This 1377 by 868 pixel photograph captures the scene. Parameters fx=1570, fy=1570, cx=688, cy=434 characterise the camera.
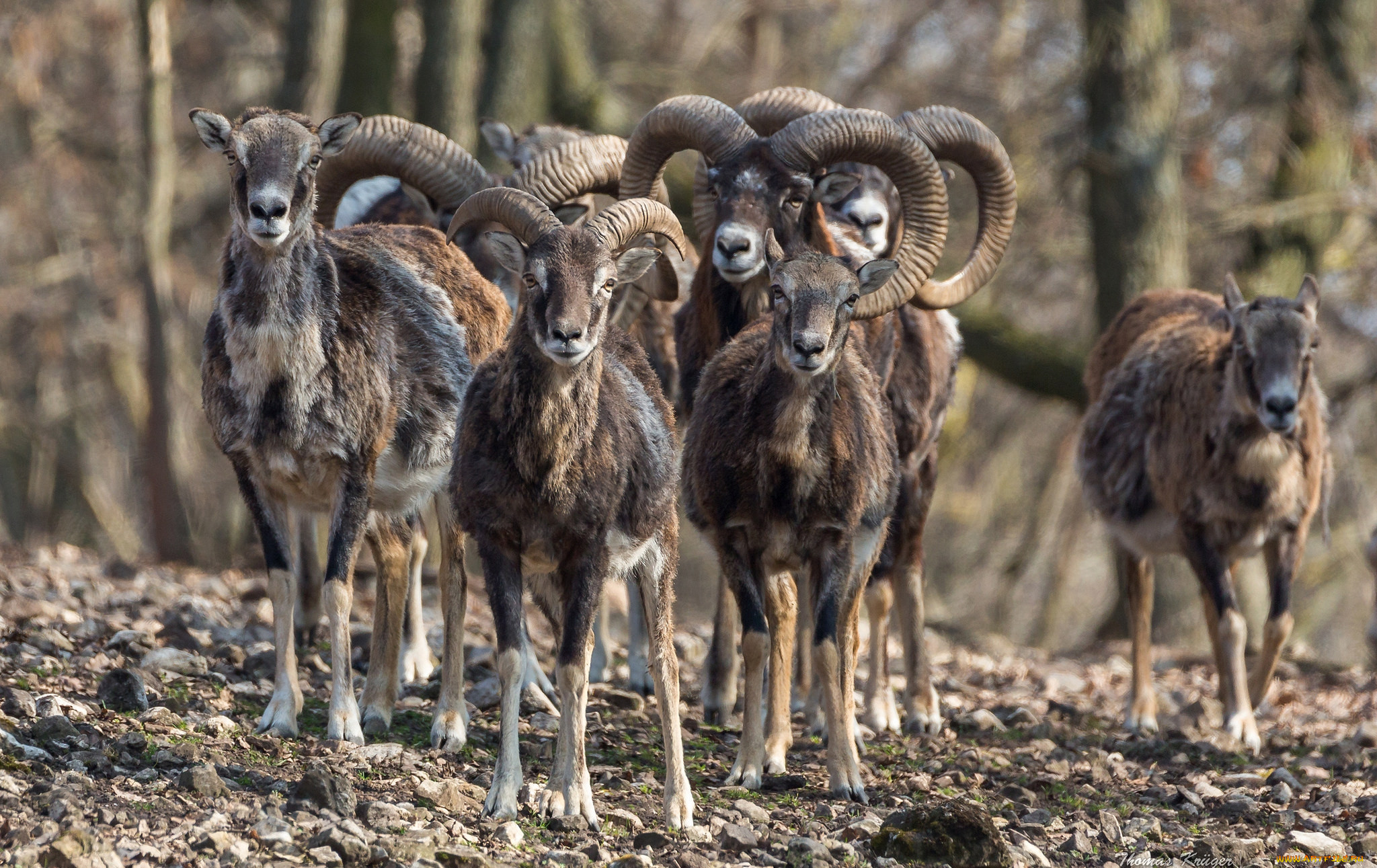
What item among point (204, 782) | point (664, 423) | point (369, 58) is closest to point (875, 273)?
point (664, 423)

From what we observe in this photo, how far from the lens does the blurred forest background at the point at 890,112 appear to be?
16953 mm

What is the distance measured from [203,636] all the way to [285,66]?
959 cm

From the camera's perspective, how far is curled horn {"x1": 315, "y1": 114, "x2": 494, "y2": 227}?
11148 millimetres

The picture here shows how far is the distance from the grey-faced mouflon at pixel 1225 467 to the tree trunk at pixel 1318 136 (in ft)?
19.6

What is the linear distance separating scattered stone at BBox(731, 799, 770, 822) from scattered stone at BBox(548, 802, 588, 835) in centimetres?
87

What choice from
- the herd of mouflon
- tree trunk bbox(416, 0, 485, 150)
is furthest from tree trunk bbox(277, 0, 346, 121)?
the herd of mouflon

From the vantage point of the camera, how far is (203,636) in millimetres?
9984

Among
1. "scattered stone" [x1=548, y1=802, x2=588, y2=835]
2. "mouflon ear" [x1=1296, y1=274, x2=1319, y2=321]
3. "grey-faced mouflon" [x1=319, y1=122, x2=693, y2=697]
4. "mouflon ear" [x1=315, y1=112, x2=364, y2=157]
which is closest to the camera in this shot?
"scattered stone" [x1=548, y1=802, x2=588, y2=835]

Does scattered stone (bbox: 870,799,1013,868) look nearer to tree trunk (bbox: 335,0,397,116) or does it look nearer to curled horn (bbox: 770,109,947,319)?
curled horn (bbox: 770,109,947,319)

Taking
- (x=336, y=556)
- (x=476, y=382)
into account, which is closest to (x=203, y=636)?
(x=336, y=556)

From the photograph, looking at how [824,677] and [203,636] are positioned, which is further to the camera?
[203,636]

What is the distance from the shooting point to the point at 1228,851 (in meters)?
7.38

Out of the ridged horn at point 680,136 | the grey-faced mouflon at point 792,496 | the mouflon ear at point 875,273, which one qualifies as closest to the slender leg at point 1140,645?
the grey-faced mouflon at point 792,496

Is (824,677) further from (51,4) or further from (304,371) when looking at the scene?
(51,4)
